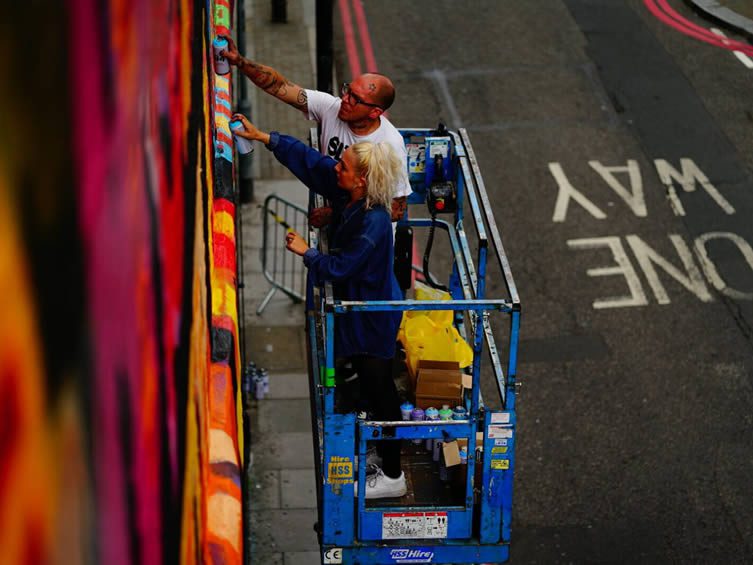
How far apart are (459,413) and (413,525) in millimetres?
644

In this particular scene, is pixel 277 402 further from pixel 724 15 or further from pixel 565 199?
pixel 724 15

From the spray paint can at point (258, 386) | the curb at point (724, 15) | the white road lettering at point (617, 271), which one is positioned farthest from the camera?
the curb at point (724, 15)

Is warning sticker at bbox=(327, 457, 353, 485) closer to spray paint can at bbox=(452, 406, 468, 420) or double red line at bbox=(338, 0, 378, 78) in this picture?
spray paint can at bbox=(452, 406, 468, 420)

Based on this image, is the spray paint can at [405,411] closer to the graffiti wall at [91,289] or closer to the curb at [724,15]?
the graffiti wall at [91,289]

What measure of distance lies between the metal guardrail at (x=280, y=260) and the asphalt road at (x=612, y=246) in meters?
1.82

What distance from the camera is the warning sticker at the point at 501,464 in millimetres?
6297

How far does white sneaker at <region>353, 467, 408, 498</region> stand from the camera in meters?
6.45

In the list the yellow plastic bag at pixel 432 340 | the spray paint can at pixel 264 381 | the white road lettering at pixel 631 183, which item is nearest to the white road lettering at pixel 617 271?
the white road lettering at pixel 631 183

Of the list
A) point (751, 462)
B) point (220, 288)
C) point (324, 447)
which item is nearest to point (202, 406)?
point (220, 288)

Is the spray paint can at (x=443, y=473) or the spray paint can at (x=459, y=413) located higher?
the spray paint can at (x=459, y=413)

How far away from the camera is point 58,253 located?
3.50 feet

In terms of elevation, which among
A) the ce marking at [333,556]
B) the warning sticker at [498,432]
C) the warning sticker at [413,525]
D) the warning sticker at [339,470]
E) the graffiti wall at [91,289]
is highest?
the graffiti wall at [91,289]

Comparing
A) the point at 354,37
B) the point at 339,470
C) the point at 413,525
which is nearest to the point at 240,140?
the point at 339,470

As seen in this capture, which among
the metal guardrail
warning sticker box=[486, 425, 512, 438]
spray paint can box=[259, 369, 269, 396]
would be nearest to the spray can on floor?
warning sticker box=[486, 425, 512, 438]
